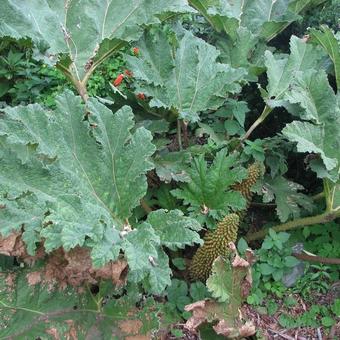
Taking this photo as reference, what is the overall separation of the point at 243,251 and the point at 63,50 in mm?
1287

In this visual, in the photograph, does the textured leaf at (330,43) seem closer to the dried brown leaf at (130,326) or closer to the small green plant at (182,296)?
the small green plant at (182,296)

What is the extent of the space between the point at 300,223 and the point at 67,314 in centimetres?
114

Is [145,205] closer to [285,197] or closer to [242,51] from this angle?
[285,197]

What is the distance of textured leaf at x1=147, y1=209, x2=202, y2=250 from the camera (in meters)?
2.02

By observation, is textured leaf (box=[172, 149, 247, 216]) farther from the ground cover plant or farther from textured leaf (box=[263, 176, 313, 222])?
textured leaf (box=[263, 176, 313, 222])

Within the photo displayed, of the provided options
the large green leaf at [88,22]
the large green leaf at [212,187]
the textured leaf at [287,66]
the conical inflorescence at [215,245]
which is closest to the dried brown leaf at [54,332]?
the conical inflorescence at [215,245]

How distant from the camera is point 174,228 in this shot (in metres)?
2.06

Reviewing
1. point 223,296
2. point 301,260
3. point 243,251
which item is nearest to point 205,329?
point 223,296

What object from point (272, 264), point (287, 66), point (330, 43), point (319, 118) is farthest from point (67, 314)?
point (330, 43)

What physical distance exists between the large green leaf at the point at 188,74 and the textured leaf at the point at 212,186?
0.96ft

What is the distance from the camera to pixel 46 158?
2.32 metres

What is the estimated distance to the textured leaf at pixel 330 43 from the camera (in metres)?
2.58

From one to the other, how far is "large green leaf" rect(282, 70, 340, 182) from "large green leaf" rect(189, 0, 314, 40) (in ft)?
1.92

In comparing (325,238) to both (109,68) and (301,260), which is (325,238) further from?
(109,68)
